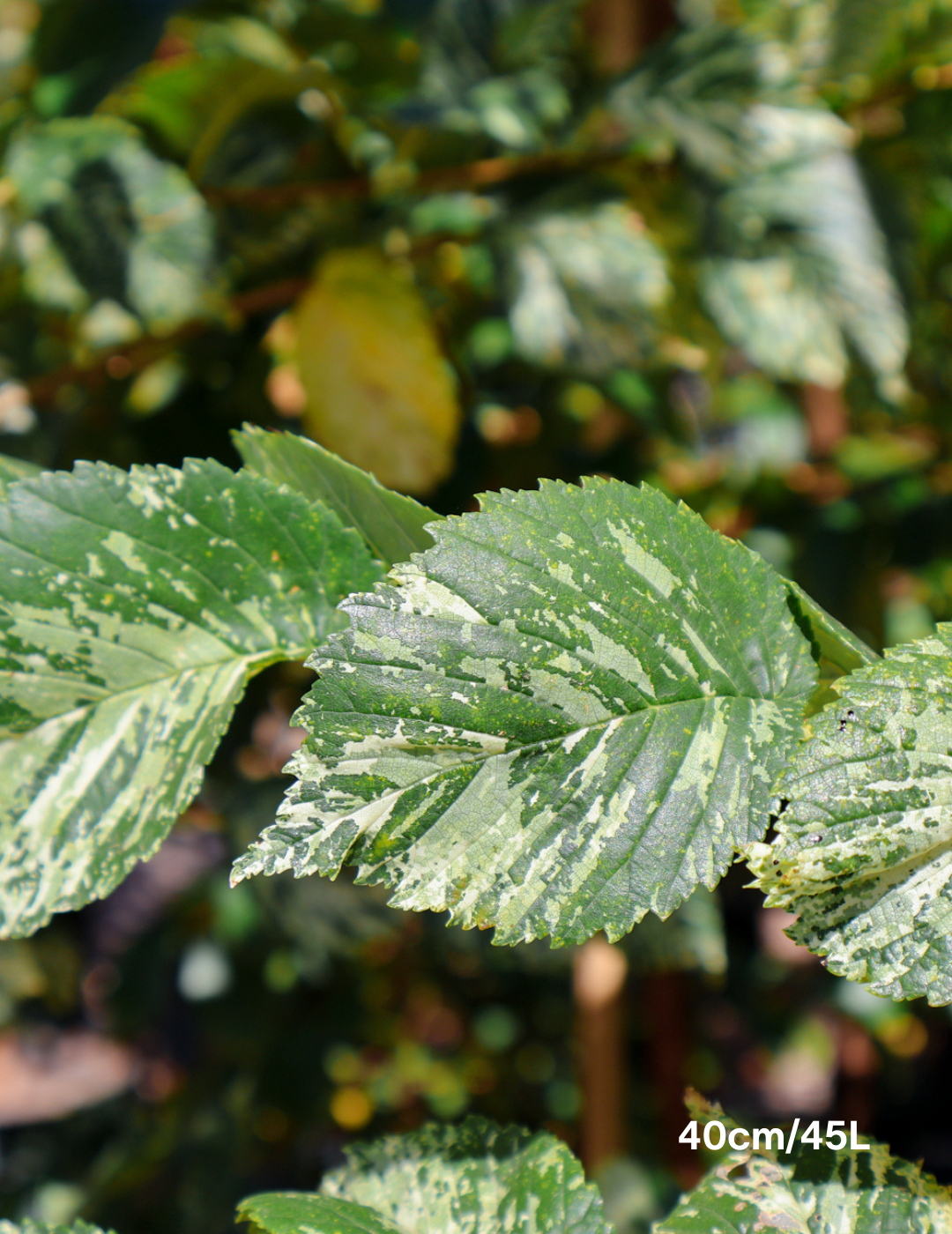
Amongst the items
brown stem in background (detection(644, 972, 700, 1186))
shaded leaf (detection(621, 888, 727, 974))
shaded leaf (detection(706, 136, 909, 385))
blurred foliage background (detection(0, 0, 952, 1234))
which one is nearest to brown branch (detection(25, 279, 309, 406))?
blurred foliage background (detection(0, 0, 952, 1234))

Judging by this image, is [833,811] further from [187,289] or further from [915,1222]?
[187,289]

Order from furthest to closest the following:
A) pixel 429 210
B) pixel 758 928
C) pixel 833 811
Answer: pixel 758 928
pixel 429 210
pixel 833 811

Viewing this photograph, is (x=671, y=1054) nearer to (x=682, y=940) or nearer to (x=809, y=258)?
(x=682, y=940)

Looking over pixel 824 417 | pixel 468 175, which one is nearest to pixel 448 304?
pixel 468 175

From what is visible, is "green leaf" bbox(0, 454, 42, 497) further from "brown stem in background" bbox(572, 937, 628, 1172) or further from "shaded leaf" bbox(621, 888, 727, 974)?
"brown stem in background" bbox(572, 937, 628, 1172)

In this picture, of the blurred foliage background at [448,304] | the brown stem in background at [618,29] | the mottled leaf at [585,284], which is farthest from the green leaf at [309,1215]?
the brown stem in background at [618,29]

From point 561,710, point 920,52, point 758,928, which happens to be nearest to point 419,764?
point 561,710
